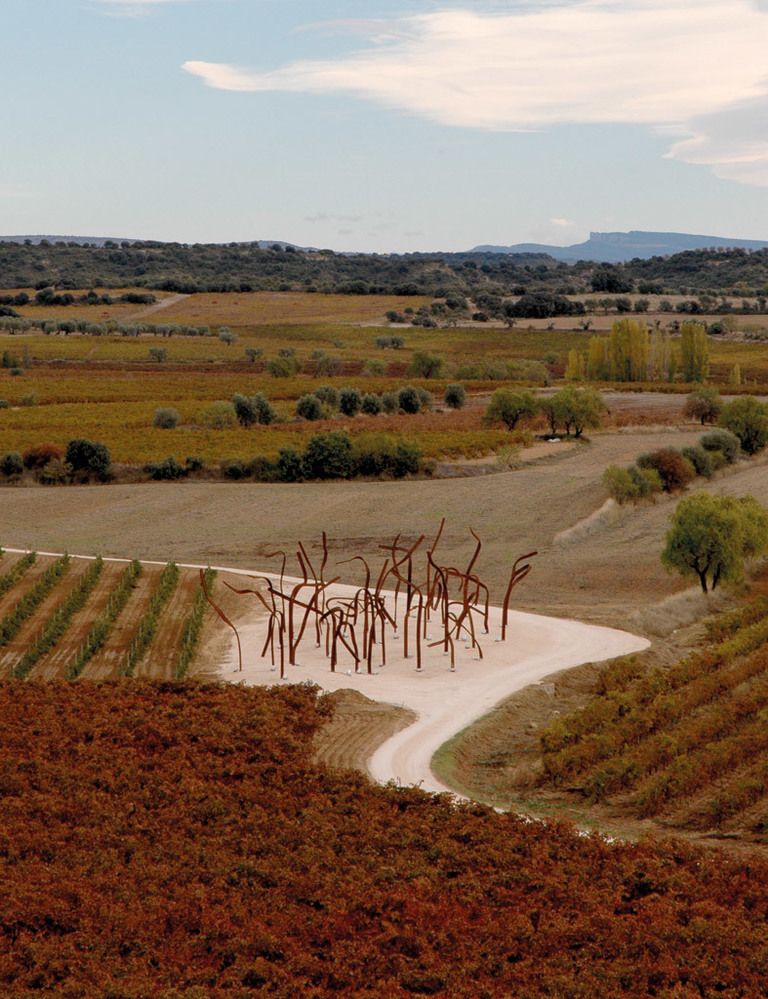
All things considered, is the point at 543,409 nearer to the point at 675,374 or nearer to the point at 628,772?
the point at 675,374

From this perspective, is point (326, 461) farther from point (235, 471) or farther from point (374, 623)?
point (374, 623)

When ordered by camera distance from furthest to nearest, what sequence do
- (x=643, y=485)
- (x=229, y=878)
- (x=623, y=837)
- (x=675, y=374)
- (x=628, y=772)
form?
(x=675, y=374) → (x=643, y=485) → (x=628, y=772) → (x=623, y=837) → (x=229, y=878)

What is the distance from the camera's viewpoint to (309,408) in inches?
3295

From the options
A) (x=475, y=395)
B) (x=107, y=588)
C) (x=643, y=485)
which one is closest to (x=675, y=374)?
(x=475, y=395)

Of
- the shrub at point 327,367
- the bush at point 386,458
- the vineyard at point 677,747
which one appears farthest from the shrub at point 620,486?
the shrub at point 327,367

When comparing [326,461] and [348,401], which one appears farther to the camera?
[348,401]

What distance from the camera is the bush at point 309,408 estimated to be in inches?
3283

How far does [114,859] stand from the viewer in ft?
58.9

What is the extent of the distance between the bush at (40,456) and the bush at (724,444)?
30.0m

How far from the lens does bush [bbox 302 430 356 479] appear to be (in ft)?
202

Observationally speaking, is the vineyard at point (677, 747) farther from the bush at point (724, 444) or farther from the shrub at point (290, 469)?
the bush at point (724, 444)

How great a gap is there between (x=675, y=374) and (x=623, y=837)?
9471cm

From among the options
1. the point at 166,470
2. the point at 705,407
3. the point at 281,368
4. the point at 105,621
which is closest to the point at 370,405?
the point at 705,407

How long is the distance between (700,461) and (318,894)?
1888 inches
